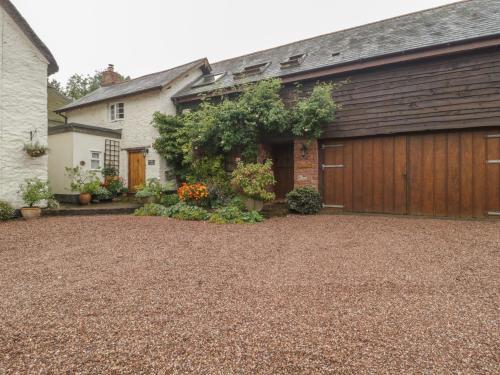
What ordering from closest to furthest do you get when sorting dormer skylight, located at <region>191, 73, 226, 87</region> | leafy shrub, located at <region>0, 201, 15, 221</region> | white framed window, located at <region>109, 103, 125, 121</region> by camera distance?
leafy shrub, located at <region>0, 201, 15, 221</region> < dormer skylight, located at <region>191, 73, 226, 87</region> < white framed window, located at <region>109, 103, 125, 121</region>

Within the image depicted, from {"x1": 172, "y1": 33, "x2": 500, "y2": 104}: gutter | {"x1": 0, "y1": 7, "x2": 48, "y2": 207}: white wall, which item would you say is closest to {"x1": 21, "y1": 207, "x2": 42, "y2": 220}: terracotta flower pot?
{"x1": 0, "y1": 7, "x2": 48, "y2": 207}: white wall

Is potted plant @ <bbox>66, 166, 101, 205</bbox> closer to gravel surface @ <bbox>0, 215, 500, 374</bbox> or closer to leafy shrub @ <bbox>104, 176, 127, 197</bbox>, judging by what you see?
leafy shrub @ <bbox>104, 176, 127, 197</bbox>

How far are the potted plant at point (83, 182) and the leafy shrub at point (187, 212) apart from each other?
12.5 feet

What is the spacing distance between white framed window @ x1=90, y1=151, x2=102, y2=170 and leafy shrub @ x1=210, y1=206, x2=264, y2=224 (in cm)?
687

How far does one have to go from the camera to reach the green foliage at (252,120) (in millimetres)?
7707

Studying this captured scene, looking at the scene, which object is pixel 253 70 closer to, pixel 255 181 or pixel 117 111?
pixel 255 181

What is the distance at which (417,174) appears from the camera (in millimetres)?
7160

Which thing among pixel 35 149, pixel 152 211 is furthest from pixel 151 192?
pixel 35 149

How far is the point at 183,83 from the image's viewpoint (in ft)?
40.2

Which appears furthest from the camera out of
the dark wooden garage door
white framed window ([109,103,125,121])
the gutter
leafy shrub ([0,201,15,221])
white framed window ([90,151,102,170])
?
white framed window ([109,103,125,121])

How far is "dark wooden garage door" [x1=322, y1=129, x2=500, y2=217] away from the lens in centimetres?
648

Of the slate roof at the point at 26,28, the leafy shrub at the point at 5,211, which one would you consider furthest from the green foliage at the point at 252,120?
the leafy shrub at the point at 5,211

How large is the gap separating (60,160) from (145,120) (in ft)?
11.9

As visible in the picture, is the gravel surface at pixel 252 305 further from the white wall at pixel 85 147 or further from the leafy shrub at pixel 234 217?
the white wall at pixel 85 147
